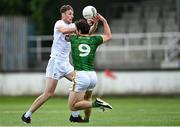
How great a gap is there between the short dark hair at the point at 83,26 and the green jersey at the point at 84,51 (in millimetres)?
135

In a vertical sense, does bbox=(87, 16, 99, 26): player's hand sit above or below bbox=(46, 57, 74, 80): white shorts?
above

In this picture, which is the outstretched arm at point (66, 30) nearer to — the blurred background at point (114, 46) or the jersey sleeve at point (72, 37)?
the jersey sleeve at point (72, 37)

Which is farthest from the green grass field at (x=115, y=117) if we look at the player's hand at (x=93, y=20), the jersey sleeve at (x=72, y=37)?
the player's hand at (x=93, y=20)

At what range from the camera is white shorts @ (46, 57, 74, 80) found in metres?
20.5

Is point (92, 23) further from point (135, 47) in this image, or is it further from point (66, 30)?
point (135, 47)

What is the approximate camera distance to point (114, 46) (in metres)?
39.4

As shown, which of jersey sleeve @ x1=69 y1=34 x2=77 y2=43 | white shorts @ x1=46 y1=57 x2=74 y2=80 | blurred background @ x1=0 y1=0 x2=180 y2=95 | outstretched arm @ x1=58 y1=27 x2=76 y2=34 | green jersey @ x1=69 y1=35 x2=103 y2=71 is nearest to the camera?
green jersey @ x1=69 y1=35 x2=103 y2=71

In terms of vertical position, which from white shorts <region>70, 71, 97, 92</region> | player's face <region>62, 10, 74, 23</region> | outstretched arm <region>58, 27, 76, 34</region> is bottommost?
white shorts <region>70, 71, 97, 92</region>

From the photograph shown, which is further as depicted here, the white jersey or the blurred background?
the blurred background

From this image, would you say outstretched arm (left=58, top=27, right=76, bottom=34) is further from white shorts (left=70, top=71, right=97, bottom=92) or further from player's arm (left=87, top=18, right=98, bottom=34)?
white shorts (left=70, top=71, right=97, bottom=92)

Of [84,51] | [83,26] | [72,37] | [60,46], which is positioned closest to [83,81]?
[84,51]

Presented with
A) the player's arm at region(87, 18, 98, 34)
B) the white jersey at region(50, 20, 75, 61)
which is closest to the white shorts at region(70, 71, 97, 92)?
the player's arm at region(87, 18, 98, 34)

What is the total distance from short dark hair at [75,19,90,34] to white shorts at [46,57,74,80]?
60.8 inches

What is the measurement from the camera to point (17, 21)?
39.7 meters
